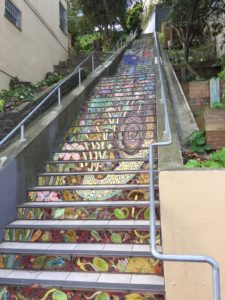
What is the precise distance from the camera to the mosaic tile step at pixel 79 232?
12.3ft

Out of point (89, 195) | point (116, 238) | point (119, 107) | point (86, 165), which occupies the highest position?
point (119, 107)

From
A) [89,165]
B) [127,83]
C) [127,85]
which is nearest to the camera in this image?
[89,165]

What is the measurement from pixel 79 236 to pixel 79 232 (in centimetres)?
5

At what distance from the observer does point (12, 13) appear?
9180 mm

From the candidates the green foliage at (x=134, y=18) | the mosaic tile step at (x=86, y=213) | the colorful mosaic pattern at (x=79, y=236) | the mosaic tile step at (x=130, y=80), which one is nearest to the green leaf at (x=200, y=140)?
the mosaic tile step at (x=86, y=213)

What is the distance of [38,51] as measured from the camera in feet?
36.6

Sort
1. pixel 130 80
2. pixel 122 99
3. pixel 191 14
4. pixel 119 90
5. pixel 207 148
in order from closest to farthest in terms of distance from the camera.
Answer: pixel 207 148 < pixel 122 99 < pixel 119 90 < pixel 191 14 < pixel 130 80

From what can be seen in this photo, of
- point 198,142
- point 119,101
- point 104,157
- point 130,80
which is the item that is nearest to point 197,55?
point 130,80

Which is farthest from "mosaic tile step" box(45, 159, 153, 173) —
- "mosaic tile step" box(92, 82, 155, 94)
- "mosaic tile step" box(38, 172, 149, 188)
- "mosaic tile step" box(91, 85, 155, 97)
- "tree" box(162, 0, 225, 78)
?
"tree" box(162, 0, 225, 78)

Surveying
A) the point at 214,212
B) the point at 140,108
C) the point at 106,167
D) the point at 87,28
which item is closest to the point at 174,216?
the point at 214,212

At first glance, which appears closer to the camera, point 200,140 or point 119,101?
point 200,140

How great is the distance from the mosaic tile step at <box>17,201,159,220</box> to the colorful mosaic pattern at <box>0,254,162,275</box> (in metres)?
0.66

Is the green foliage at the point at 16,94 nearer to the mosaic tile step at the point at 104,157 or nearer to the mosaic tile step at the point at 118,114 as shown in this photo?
the mosaic tile step at the point at 118,114

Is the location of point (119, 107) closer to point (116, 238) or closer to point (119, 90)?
point (119, 90)
